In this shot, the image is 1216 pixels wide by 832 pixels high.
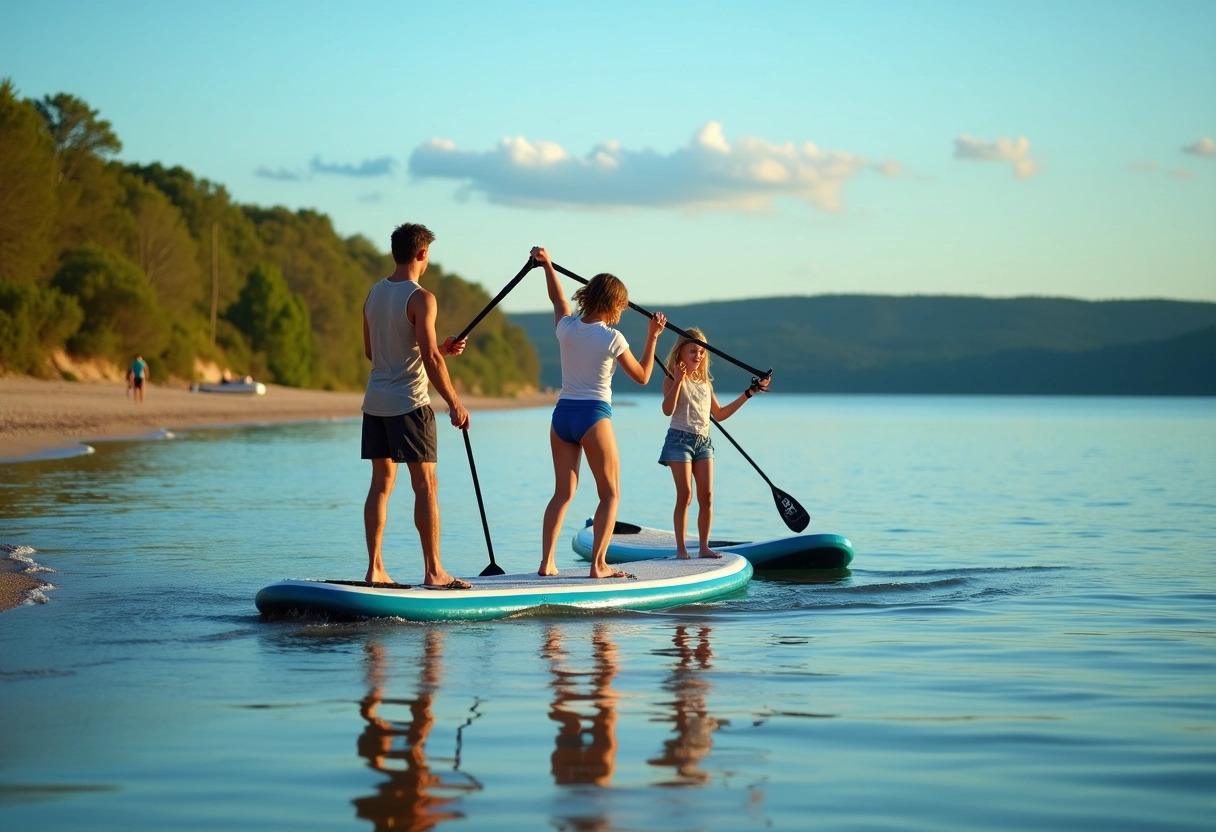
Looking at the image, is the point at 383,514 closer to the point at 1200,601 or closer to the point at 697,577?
the point at 697,577

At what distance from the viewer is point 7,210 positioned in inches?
1660

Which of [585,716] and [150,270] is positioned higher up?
[150,270]

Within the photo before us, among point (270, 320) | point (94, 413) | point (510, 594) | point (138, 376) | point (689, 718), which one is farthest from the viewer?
point (270, 320)

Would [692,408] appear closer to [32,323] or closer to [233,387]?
[32,323]

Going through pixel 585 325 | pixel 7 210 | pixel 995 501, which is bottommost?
pixel 995 501

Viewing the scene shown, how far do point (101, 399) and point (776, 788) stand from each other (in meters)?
37.2

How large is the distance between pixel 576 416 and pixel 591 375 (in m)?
0.27

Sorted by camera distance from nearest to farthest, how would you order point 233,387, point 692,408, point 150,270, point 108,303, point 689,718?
point 689,718
point 692,408
point 108,303
point 233,387
point 150,270

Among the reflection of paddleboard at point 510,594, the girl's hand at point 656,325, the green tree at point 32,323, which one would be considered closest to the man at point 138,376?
the green tree at point 32,323

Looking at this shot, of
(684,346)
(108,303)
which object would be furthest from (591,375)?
(108,303)

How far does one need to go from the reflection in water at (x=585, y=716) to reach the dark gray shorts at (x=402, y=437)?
127 centimetres

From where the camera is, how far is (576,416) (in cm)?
811

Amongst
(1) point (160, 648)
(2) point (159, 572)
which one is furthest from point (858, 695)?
(2) point (159, 572)

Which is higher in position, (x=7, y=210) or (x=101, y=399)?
(x=7, y=210)
